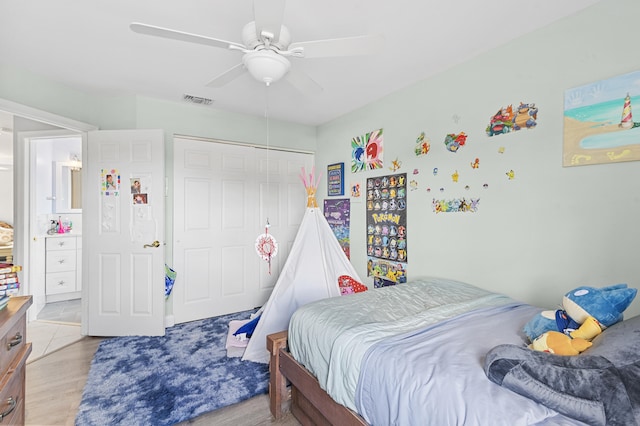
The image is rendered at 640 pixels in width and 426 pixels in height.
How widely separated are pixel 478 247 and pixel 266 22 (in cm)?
214

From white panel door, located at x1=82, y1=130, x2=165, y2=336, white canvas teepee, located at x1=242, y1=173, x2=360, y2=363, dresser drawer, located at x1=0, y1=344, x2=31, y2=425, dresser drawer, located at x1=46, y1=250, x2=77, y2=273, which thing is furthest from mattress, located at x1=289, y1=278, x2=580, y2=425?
dresser drawer, located at x1=46, y1=250, x2=77, y2=273

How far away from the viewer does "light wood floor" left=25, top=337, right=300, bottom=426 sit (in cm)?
183

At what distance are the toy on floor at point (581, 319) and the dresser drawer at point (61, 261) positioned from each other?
17.7ft

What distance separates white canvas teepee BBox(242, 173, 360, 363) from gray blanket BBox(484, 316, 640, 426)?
1724mm

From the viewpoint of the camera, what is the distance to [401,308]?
1849 millimetres

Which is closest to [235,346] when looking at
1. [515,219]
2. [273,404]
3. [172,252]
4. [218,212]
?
[273,404]

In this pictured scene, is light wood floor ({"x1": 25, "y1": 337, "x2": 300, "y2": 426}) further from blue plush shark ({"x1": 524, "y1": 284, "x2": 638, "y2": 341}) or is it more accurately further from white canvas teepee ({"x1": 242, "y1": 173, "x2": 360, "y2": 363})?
blue plush shark ({"x1": 524, "y1": 284, "x2": 638, "y2": 341})

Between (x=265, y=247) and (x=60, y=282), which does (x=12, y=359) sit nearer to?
(x=265, y=247)

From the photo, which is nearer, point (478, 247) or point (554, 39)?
point (554, 39)

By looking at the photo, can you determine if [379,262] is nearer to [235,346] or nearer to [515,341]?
[235,346]

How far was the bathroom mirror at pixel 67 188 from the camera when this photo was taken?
14.7 ft

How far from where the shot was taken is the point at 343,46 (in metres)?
1.54

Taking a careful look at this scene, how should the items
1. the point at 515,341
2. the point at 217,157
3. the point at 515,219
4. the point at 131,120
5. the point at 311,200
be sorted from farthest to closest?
the point at 217,157, the point at 131,120, the point at 311,200, the point at 515,219, the point at 515,341

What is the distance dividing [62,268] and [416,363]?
5031 mm
